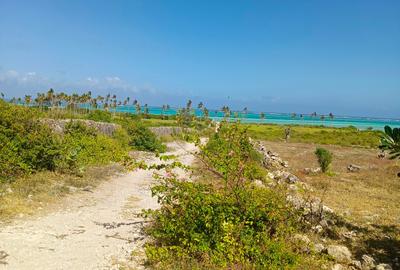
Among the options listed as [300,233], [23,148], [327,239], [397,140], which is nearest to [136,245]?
[300,233]

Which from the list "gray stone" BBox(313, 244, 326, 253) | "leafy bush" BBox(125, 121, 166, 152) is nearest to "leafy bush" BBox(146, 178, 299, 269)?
"gray stone" BBox(313, 244, 326, 253)

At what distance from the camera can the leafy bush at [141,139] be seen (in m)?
26.0

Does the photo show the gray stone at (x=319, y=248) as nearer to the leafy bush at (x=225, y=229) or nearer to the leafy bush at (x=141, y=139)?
the leafy bush at (x=225, y=229)

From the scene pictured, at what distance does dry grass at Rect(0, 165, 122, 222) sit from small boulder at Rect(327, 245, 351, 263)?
23.8ft

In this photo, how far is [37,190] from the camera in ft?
37.2

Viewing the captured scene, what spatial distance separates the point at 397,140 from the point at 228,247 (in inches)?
154

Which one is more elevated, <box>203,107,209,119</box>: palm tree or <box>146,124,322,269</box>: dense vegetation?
<box>203,107,209,119</box>: palm tree

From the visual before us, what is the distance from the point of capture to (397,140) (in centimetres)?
735

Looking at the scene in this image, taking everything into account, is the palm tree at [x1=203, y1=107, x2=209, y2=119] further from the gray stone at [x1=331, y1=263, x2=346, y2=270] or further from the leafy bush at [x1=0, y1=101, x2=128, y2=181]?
the leafy bush at [x1=0, y1=101, x2=128, y2=181]

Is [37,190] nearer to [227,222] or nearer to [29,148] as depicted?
[29,148]

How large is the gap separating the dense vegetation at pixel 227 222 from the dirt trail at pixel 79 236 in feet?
2.76

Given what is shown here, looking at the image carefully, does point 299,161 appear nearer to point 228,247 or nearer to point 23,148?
point 23,148

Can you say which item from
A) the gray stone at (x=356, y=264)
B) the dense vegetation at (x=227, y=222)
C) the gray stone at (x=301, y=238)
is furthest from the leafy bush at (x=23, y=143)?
the gray stone at (x=356, y=264)

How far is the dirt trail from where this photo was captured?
22.5 ft
